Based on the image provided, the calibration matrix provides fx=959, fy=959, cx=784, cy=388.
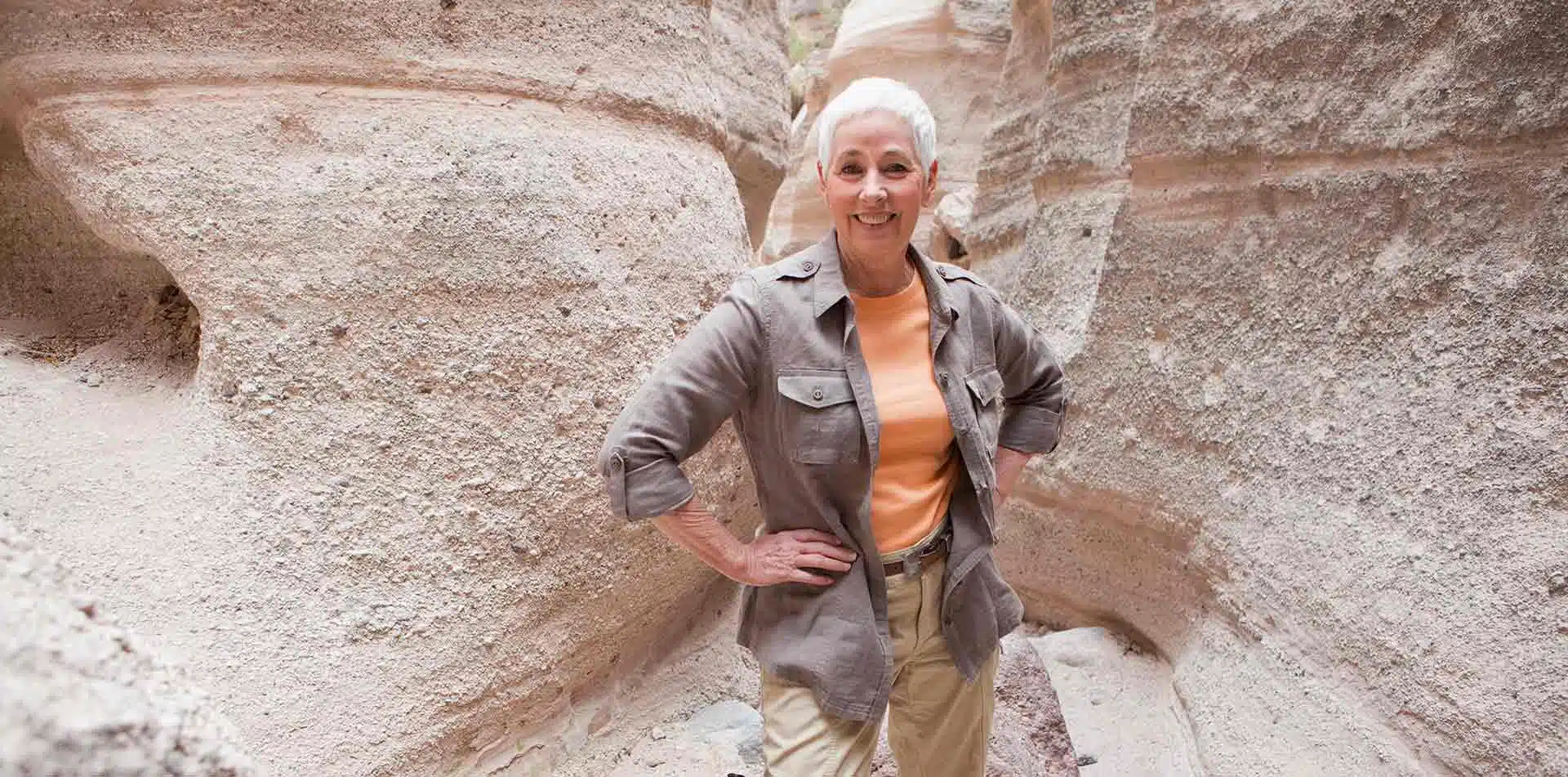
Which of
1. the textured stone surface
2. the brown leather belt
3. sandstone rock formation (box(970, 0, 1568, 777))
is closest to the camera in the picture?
the textured stone surface

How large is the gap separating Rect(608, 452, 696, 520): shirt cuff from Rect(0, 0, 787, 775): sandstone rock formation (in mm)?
532

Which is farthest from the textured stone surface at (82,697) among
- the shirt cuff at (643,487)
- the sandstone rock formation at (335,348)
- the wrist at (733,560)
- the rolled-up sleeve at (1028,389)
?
the rolled-up sleeve at (1028,389)

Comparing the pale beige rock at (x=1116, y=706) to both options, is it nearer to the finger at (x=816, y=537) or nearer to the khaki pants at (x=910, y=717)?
the khaki pants at (x=910, y=717)

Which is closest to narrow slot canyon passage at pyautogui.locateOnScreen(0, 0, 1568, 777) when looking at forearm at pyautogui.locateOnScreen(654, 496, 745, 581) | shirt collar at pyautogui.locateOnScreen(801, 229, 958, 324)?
forearm at pyautogui.locateOnScreen(654, 496, 745, 581)

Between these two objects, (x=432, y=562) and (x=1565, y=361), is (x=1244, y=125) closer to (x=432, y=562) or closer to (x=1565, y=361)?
(x=1565, y=361)

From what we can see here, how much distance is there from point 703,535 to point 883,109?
0.62 meters

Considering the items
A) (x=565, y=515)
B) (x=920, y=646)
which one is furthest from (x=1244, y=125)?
(x=565, y=515)

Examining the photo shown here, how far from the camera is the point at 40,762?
1.56 feet

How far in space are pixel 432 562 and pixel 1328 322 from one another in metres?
1.74

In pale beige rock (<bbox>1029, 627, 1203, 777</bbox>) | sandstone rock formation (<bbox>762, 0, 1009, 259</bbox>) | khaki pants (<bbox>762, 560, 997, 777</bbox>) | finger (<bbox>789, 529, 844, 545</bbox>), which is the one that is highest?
sandstone rock formation (<bbox>762, 0, 1009, 259</bbox>)

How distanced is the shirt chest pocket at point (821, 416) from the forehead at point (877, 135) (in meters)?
0.30

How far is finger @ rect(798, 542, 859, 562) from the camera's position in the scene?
1.30 meters

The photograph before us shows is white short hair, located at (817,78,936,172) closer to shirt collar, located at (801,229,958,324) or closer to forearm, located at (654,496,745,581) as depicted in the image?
shirt collar, located at (801,229,958,324)

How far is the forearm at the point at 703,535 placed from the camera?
132cm
